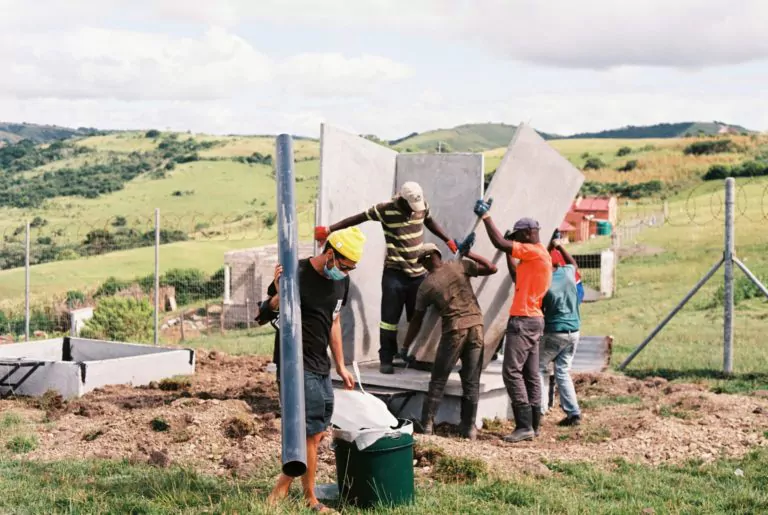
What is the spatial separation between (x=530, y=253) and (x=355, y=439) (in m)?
3.51

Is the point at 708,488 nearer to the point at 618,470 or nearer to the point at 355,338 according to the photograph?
the point at 618,470

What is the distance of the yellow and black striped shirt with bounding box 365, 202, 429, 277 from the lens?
9883 millimetres

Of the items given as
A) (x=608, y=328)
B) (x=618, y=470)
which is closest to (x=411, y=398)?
(x=618, y=470)

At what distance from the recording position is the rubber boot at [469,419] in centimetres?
929

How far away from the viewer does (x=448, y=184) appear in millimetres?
11984

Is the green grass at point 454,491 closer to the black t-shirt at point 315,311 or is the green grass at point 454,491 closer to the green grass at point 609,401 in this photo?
the black t-shirt at point 315,311

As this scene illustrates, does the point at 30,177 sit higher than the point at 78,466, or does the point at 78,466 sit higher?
the point at 30,177

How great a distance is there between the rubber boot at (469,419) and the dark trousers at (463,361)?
14mm

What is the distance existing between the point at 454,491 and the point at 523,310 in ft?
9.03

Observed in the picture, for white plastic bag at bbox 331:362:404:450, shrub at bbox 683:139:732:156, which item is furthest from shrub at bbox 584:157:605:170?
white plastic bag at bbox 331:362:404:450

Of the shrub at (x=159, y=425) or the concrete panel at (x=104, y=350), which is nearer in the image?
the shrub at (x=159, y=425)

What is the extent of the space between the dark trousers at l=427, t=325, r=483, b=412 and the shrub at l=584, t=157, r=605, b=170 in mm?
72974

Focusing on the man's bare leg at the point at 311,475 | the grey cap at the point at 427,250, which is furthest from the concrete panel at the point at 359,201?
the man's bare leg at the point at 311,475

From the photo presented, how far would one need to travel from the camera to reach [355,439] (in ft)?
20.2
